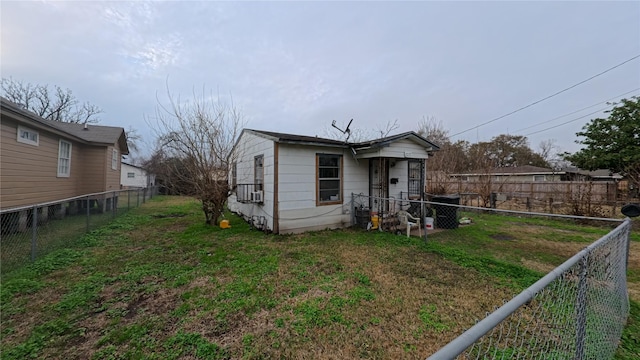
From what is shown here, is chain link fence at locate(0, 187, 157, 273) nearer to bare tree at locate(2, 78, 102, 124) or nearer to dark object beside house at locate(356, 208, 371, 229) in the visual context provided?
dark object beside house at locate(356, 208, 371, 229)

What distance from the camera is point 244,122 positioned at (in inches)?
339

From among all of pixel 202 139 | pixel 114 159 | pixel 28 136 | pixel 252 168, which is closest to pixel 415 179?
pixel 252 168

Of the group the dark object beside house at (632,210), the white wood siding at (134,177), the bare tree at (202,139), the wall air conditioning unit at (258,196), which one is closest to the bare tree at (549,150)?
the dark object beside house at (632,210)

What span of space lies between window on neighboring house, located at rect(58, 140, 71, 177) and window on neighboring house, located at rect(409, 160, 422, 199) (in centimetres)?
1298

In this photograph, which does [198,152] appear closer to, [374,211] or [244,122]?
[244,122]

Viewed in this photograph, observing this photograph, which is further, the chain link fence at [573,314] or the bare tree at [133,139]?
the bare tree at [133,139]

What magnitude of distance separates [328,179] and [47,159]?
9.44m

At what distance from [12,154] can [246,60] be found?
7.72m

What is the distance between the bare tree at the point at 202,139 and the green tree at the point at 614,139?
62.1 feet

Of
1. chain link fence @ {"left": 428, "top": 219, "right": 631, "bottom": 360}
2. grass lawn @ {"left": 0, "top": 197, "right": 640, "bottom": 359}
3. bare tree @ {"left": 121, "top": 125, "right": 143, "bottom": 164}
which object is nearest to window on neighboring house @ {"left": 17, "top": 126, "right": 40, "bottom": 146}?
grass lawn @ {"left": 0, "top": 197, "right": 640, "bottom": 359}

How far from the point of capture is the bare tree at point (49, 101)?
1997 cm

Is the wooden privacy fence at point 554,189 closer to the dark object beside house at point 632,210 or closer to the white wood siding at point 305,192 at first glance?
the dark object beside house at point 632,210

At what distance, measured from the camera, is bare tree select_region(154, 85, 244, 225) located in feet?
24.2

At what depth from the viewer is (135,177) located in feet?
85.1
